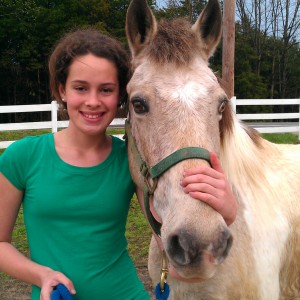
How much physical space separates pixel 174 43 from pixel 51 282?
130 cm

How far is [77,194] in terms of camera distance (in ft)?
6.47

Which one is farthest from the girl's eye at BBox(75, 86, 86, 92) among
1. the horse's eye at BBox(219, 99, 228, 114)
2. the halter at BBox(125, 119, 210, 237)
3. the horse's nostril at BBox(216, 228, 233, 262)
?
the horse's nostril at BBox(216, 228, 233, 262)

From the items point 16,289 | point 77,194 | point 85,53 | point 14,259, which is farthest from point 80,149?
point 16,289

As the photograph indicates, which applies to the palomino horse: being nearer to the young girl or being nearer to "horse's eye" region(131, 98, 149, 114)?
"horse's eye" region(131, 98, 149, 114)

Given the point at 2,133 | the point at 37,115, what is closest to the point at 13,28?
the point at 37,115

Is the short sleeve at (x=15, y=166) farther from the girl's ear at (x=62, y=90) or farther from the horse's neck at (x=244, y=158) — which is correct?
the horse's neck at (x=244, y=158)

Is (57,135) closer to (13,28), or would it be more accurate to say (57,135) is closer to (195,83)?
(195,83)

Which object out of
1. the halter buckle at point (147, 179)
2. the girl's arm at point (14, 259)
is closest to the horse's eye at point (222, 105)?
the halter buckle at point (147, 179)

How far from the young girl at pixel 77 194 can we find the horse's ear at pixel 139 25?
0.19 metres

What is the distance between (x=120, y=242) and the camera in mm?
2129

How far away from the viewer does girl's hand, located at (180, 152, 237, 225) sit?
1622 millimetres

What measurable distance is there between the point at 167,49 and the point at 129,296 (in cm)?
128

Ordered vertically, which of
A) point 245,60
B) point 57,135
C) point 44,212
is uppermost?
point 245,60

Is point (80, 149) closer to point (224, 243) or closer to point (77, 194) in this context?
point (77, 194)
